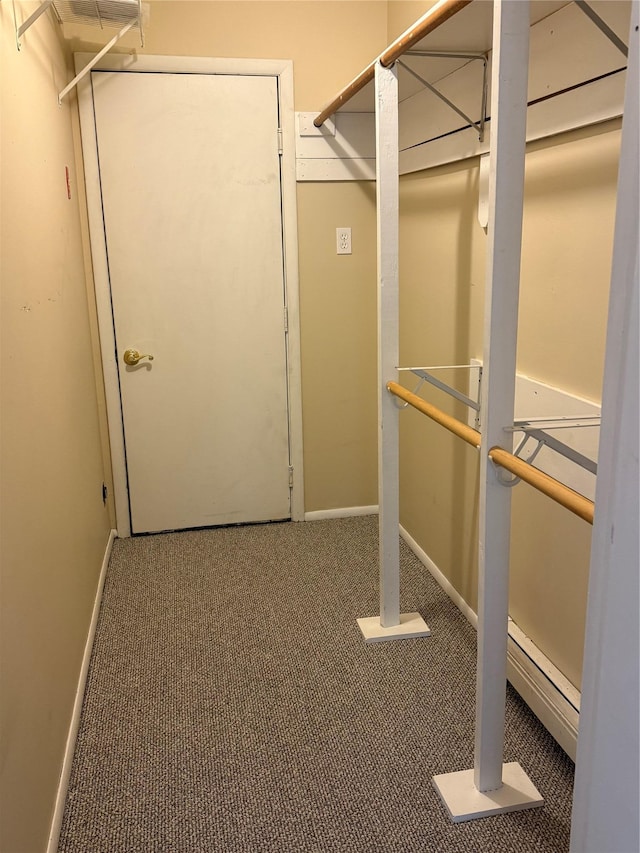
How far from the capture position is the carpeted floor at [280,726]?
1.64m

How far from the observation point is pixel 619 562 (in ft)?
1.76

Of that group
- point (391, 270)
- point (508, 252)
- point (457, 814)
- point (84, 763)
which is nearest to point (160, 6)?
point (391, 270)

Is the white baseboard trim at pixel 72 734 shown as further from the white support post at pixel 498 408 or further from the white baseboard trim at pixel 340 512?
the white baseboard trim at pixel 340 512

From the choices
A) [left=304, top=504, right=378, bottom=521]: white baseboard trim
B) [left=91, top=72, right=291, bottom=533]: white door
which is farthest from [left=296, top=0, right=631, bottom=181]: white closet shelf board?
[left=304, top=504, right=378, bottom=521]: white baseboard trim

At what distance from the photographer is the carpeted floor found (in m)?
1.64

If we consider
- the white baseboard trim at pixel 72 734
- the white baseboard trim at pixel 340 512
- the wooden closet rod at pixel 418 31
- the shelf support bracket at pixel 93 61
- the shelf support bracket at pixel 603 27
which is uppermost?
the shelf support bracket at pixel 93 61

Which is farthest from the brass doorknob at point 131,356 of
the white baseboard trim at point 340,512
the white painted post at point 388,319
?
the white painted post at point 388,319

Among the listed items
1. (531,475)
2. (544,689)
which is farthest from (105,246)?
(544,689)

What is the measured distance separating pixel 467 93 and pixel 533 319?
0.88 metres

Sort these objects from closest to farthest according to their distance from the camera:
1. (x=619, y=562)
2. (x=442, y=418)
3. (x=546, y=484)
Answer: (x=619, y=562), (x=546, y=484), (x=442, y=418)

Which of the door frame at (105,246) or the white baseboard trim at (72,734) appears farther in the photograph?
the door frame at (105,246)

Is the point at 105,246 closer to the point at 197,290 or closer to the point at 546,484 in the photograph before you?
the point at 197,290

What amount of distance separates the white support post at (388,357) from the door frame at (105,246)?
1.14 m

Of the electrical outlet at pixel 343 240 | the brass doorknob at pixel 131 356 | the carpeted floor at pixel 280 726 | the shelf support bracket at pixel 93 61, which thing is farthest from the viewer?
the electrical outlet at pixel 343 240
